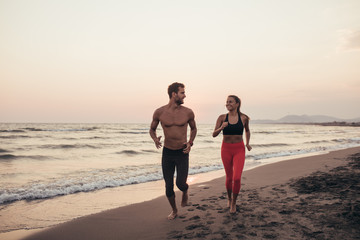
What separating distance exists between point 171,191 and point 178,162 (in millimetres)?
620

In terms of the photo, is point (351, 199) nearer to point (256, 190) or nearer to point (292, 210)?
point (292, 210)

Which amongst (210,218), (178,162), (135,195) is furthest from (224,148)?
(135,195)

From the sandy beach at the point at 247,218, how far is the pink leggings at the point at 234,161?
0.57 metres

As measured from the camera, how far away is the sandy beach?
3.82 meters

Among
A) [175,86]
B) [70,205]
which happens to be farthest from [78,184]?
[175,86]

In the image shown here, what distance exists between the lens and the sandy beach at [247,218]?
3824 millimetres

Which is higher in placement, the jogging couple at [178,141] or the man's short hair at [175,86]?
the man's short hair at [175,86]

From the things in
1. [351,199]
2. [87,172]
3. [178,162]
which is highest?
[178,162]

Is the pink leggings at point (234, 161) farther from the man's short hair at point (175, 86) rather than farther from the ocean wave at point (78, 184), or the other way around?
the ocean wave at point (78, 184)

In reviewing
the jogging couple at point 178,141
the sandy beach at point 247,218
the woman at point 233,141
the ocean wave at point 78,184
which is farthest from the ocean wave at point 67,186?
the woman at point 233,141

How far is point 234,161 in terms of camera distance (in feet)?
16.4

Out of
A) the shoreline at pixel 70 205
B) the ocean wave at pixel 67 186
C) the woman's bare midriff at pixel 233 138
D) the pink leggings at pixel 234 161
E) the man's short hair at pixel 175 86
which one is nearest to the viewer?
the man's short hair at pixel 175 86

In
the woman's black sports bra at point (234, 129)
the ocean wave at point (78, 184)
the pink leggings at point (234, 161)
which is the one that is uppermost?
the woman's black sports bra at point (234, 129)

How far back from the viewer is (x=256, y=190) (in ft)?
22.3
